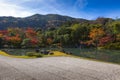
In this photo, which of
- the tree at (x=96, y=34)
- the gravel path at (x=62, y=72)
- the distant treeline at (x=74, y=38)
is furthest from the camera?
the tree at (x=96, y=34)

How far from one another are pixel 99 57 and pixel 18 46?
3215 centimetres

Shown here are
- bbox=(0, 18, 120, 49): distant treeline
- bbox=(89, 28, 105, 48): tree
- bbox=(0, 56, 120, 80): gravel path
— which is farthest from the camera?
bbox=(89, 28, 105, 48): tree

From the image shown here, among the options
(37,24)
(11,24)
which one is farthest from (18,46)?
(37,24)

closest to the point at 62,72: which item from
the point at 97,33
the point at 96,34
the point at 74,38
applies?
the point at 96,34

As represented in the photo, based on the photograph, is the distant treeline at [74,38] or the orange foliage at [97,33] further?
the orange foliage at [97,33]

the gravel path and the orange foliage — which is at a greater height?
the orange foliage

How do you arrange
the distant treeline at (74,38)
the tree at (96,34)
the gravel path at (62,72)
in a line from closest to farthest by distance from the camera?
the gravel path at (62,72) → the distant treeline at (74,38) → the tree at (96,34)

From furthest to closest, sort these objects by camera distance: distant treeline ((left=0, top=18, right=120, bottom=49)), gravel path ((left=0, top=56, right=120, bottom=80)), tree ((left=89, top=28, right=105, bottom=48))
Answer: tree ((left=89, top=28, right=105, bottom=48)) → distant treeline ((left=0, top=18, right=120, bottom=49)) → gravel path ((left=0, top=56, right=120, bottom=80))

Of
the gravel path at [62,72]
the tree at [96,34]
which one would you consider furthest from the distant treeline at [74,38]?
the gravel path at [62,72]

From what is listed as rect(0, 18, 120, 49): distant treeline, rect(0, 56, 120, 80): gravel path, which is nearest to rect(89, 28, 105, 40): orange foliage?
rect(0, 18, 120, 49): distant treeline

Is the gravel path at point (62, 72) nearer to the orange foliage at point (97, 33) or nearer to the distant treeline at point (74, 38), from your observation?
the distant treeline at point (74, 38)

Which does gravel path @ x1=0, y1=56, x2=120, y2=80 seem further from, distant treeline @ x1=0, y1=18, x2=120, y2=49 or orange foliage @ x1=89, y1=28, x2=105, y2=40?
orange foliage @ x1=89, y1=28, x2=105, y2=40

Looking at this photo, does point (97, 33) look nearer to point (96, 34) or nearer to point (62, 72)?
point (96, 34)

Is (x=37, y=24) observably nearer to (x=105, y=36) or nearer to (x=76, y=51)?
(x=105, y=36)
